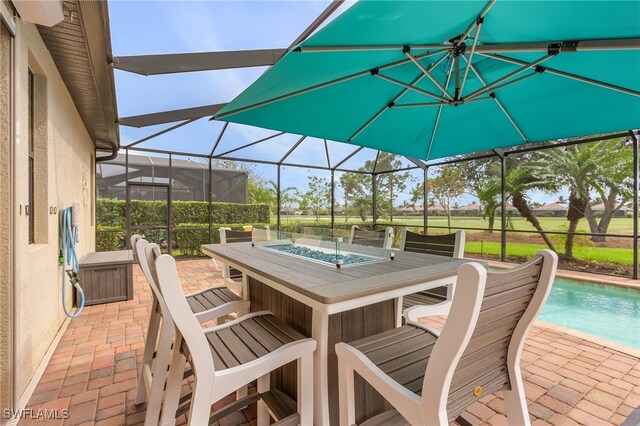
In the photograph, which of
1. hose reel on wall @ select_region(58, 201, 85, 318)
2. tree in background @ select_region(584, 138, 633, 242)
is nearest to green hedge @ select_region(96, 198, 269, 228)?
hose reel on wall @ select_region(58, 201, 85, 318)

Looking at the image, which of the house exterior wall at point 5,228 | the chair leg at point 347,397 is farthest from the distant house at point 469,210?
the house exterior wall at point 5,228

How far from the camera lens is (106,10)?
76.3 inches

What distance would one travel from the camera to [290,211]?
8.40 metres

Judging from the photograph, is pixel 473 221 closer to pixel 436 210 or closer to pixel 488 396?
pixel 436 210

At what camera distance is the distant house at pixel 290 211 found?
321 inches

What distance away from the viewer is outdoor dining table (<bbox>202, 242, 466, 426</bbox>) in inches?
50.5

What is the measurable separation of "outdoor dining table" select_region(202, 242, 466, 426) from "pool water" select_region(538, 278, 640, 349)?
10.2ft

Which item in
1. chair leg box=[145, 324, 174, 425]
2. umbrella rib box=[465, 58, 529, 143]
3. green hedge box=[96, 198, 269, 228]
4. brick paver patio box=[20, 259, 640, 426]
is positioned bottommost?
brick paver patio box=[20, 259, 640, 426]

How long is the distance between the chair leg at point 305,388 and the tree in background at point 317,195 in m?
7.41

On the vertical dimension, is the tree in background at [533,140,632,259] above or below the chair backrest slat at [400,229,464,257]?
above

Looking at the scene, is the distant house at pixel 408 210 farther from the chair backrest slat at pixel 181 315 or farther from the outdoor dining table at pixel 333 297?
the chair backrest slat at pixel 181 315

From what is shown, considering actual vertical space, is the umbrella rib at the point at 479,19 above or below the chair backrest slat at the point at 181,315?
above

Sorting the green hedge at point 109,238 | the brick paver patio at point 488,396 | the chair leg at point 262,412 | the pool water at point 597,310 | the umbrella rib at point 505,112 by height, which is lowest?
the pool water at point 597,310

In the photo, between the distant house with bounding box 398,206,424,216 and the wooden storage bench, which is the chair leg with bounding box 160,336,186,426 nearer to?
the wooden storage bench
